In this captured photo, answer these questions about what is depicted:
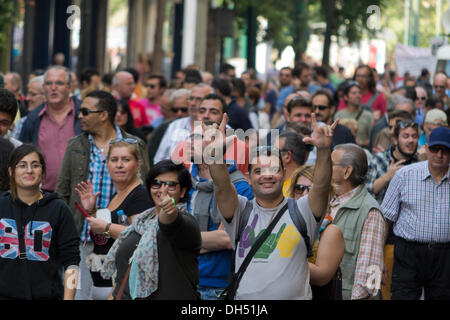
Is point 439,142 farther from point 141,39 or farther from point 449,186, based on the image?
point 141,39

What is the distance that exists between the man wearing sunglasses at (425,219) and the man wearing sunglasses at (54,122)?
3.20 m

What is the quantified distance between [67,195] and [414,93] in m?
8.08

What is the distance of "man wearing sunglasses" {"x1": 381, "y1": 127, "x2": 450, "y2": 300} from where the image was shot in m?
8.76

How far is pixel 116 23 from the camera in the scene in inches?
3408

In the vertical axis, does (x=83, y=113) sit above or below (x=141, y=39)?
below

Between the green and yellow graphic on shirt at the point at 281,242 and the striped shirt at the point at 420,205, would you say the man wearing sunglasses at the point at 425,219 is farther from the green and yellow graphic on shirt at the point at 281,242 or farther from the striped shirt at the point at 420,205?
the green and yellow graphic on shirt at the point at 281,242

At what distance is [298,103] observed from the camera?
11.0 m

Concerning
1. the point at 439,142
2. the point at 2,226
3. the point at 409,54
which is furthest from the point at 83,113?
the point at 409,54

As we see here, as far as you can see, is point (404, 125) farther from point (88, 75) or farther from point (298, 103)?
point (88, 75)

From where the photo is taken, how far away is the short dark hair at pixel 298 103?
11023mm

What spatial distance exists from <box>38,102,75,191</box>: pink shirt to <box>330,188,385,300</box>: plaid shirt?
317 centimetres

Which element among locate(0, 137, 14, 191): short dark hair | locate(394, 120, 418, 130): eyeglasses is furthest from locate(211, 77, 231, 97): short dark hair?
locate(0, 137, 14, 191): short dark hair

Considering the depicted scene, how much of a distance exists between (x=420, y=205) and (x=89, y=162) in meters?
2.88

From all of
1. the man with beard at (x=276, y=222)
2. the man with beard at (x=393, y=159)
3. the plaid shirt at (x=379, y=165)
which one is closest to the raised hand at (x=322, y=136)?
the man with beard at (x=276, y=222)
